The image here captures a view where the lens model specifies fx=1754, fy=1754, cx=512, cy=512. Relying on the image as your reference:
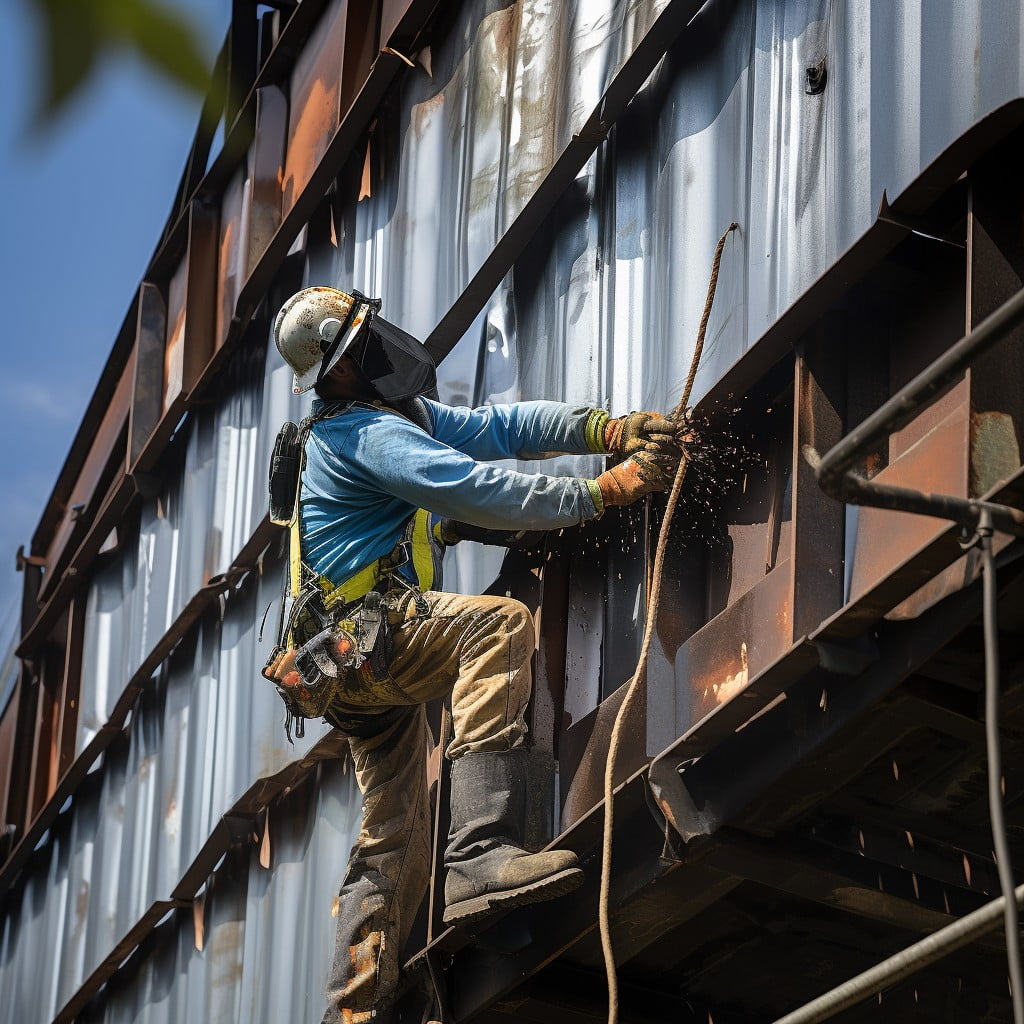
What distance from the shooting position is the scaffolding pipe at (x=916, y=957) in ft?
11.7

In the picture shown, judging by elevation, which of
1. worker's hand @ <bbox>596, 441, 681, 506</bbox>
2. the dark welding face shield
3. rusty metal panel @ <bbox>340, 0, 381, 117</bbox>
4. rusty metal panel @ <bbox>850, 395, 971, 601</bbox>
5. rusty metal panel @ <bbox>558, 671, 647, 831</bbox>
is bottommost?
rusty metal panel @ <bbox>558, 671, 647, 831</bbox>

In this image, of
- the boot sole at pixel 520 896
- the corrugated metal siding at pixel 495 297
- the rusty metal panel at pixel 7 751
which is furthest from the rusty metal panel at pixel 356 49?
the rusty metal panel at pixel 7 751

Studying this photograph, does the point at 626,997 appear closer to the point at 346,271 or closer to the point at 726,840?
the point at 726,840

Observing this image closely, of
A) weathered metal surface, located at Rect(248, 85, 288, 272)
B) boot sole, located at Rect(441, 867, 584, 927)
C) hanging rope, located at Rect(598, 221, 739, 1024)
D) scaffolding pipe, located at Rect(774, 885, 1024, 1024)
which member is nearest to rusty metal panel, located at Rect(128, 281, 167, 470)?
weathered metal surface, located at Rect(248, 85, 288, 272)

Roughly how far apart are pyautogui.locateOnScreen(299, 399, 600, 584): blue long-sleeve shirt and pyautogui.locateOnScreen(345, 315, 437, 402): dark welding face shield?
14cm

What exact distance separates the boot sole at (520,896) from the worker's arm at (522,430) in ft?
5.38

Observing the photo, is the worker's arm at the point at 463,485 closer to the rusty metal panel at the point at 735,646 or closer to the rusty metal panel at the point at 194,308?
the rusty metal panel at the point at 735,646

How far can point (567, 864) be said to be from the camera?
5.89 metres

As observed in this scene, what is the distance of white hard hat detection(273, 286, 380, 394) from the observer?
7039 millimetres

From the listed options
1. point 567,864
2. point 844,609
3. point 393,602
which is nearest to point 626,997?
point 567,864

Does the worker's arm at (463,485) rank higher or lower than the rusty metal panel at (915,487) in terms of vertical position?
higher

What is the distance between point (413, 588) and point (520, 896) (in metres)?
1.46

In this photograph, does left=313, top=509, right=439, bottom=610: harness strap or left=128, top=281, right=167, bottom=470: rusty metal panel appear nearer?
left=313, top=509, right=439, bottom=610: harness strap

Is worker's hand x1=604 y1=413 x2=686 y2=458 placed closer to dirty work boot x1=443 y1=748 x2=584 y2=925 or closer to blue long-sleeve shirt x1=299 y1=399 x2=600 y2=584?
blue long-sleeve shirt x1=299 y1=399 x2=600 y2=584
